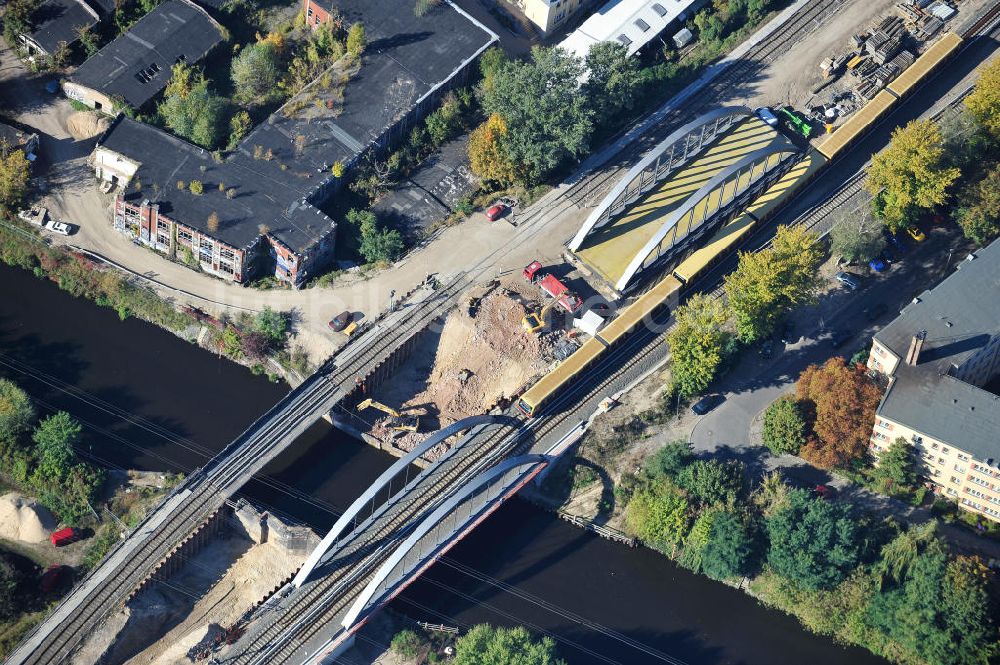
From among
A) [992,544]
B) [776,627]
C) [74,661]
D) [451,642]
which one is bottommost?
[74,661]

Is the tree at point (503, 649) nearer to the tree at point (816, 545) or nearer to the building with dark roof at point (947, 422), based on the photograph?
the tree at point (816, 545)

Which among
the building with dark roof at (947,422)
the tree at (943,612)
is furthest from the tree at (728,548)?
the building with dark roof at (947,422)

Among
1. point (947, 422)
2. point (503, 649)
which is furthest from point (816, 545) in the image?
point (503, 649)

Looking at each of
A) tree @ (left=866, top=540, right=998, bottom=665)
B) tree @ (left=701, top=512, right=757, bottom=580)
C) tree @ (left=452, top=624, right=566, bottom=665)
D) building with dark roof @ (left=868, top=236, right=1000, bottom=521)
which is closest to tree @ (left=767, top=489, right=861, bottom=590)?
tree @ (left=701, top=512, right=757, bottom=580)

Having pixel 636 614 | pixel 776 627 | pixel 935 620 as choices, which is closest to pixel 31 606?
pixel 636 614

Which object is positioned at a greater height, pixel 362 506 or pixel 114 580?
pixel 362 506

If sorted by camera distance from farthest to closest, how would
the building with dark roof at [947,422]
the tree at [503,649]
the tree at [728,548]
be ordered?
the tree at [728,548], the building with dark roof at [947,422], the tree at [503,649]

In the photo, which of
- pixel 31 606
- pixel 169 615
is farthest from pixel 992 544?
pixel 31 606

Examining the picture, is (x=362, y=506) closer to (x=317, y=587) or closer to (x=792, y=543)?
(x=317, y=587)
